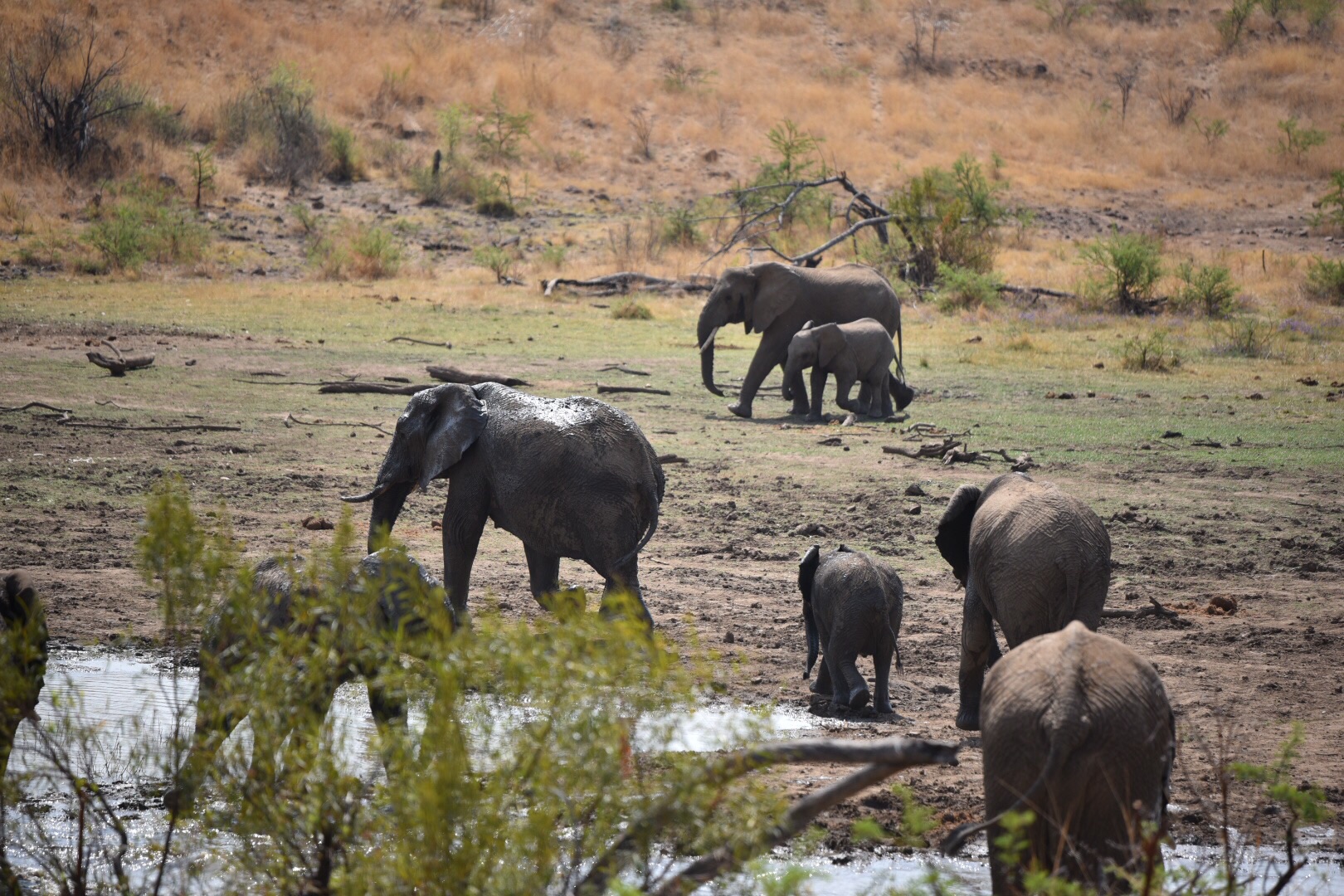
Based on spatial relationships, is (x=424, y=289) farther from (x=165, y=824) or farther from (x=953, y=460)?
(x=165, y=824)

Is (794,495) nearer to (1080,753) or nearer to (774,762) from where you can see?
(1080,753)

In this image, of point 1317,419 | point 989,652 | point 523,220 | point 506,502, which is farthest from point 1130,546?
point 523,220

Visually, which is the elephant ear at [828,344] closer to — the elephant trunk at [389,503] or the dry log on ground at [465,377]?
the dry log on ground at [465,377]

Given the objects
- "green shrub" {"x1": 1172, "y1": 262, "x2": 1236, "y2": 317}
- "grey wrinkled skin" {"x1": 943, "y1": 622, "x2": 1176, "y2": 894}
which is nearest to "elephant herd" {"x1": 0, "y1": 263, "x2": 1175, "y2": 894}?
"grey wrinkled skin" {"x1": 943, "y1": 622, "x2": 1176, "y2": 894}

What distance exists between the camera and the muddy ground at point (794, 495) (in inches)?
296

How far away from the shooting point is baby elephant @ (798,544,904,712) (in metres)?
7.05

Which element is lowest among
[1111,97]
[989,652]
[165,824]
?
[165,824]

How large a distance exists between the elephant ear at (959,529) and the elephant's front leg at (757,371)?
30.2ft

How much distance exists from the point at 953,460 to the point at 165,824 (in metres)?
8.89

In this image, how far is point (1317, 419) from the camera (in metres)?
15.6

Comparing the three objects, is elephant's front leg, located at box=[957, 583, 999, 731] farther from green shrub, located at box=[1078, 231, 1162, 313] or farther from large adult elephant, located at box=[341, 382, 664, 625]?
green shrub, located at box=[1078, 231, 1162, 313]

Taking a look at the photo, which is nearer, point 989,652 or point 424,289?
point 989,652

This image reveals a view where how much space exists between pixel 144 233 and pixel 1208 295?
1754cm

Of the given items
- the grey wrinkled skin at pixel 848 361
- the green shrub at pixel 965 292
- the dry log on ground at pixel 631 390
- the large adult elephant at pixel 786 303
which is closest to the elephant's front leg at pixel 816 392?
the grey wrinkled skin at pixel 848 361
